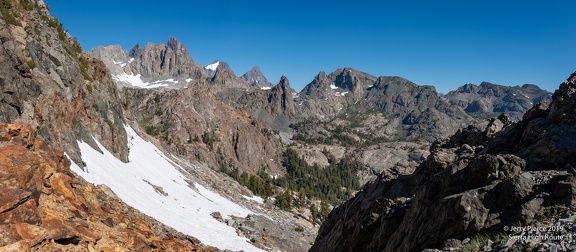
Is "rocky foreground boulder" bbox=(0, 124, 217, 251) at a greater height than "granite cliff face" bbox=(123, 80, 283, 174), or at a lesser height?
lesser

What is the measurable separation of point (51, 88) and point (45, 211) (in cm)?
2655

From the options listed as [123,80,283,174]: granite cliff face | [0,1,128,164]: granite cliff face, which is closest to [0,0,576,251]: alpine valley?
[0,1,128,164]: granite cliff face

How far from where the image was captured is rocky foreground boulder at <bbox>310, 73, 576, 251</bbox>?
1241 centimetres

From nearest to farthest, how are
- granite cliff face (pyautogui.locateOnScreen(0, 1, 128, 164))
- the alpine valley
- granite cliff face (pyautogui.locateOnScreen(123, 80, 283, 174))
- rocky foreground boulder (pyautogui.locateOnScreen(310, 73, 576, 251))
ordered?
the alpine valley → rocky foreground boulder (pyautogui.locateOnScreen(310, 73, 576, 251)) → granite cliff face (pyautogui.locateOnScreen(0, 1, 128, 164)) → granite cliff face (pyautogui.locateOnScreen(123, 80, 283, 174))

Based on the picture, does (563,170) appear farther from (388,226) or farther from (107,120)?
(107,120)

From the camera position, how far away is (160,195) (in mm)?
40219

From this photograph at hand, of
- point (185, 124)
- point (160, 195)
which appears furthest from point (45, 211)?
point (185, 124)

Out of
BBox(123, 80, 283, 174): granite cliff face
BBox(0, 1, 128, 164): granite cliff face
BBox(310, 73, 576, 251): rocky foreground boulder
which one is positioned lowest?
BBox(310, 73, 576, 251): rocky foreground boulder

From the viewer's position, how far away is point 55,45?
41.9 metres

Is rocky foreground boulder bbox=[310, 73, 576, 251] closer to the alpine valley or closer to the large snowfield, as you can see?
the alpine valley

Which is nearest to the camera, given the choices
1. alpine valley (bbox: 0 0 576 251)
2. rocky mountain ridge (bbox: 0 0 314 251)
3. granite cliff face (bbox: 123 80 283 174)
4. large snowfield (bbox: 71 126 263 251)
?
rocky mountain ridge (bbox: 0 0 314 251)

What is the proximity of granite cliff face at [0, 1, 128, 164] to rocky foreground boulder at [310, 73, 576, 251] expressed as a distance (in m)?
24.3

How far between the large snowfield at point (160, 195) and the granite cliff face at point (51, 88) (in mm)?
2213

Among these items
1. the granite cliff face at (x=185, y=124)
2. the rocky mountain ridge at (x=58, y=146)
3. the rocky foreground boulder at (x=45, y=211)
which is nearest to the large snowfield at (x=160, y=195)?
the rocky mountain ridge at (x=58, y=146)
